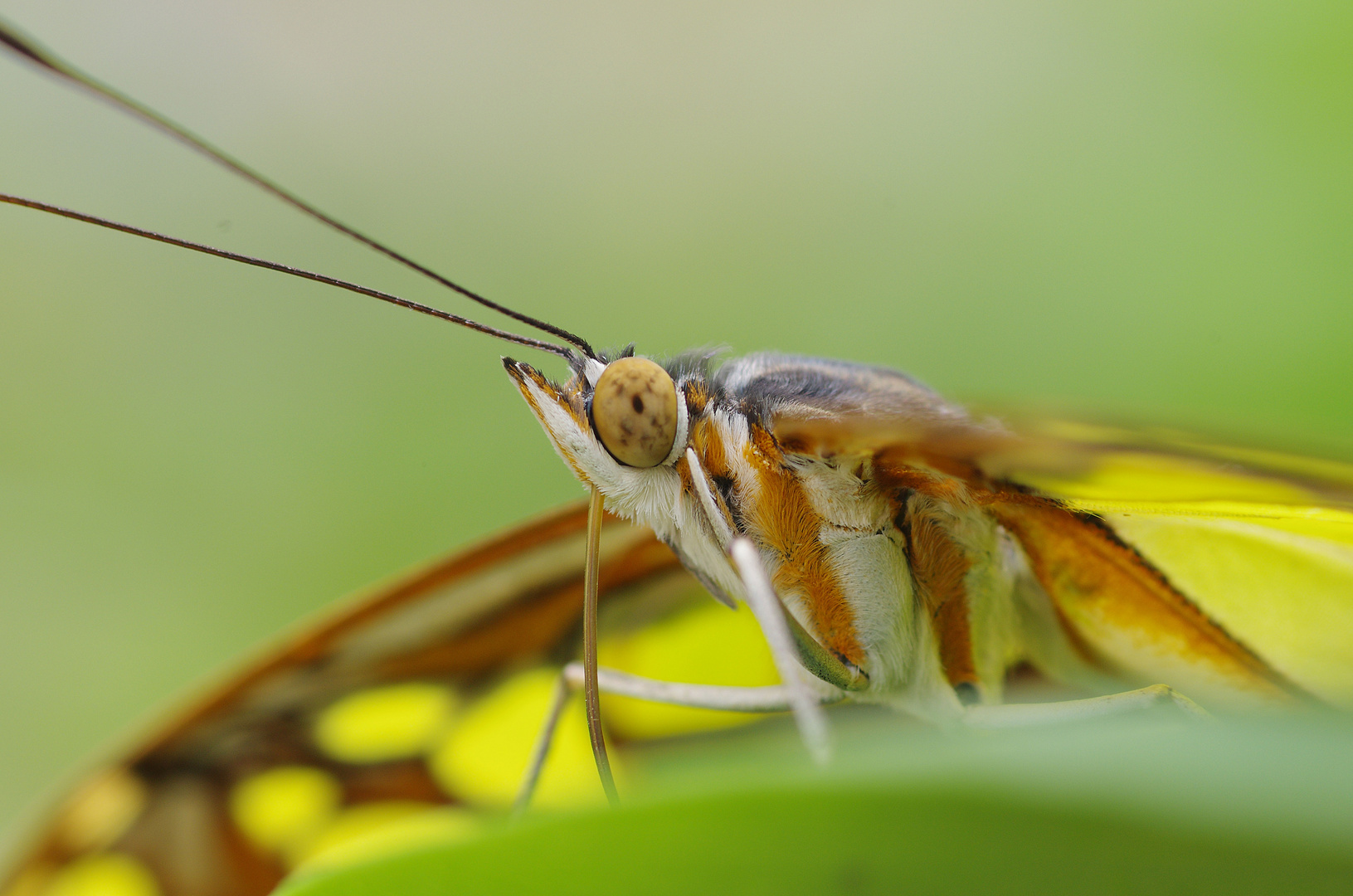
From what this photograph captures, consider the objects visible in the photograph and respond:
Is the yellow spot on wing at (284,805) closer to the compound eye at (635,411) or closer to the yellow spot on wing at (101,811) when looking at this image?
the yellow spot on wing at (101,811)

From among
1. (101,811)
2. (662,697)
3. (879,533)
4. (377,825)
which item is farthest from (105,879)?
(879,533)

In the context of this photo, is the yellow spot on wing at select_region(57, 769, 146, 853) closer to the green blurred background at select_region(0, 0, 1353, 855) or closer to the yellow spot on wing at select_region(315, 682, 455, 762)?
the yellow spot on wing at select_region(315, 682, 455, 762)

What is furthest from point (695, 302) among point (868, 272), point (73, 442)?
point (73, 442)

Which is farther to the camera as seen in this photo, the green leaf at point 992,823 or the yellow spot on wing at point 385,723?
the yellow spot on wing at point 385,723

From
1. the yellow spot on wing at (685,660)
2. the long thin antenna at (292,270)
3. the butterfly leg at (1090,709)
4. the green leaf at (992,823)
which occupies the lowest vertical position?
the butterfly leg at (1090,709)

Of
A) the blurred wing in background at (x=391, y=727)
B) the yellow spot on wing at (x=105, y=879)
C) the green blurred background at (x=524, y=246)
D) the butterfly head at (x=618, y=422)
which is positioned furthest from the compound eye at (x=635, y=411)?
the green blurred background at (x=524, y=246)

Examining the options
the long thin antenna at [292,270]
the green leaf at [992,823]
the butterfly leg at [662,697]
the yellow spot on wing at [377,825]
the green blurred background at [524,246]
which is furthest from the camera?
the green blurred background at [524,246]

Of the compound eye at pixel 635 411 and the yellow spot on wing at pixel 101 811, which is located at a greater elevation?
the compound eye at pixel 635 411

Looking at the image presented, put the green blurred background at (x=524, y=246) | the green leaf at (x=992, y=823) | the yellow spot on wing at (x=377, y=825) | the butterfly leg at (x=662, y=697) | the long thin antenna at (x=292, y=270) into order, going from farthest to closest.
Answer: the green blurred background at (x=524, y=246) < the yellow spot on wing at (x=377, y=825) < the butterfly leg at (x=662, y=697) < the long thin antenna at (x=292, y=270) < the green leaf at (x=992, y=823)

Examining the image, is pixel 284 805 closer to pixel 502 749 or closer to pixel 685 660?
pixel 502 749
